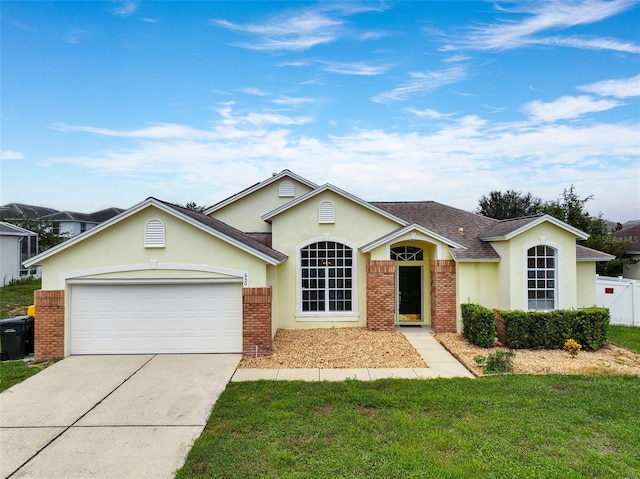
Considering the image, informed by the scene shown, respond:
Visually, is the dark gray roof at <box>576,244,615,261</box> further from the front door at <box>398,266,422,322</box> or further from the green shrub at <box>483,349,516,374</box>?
the green shrub at <box>483,349,516,374</box>

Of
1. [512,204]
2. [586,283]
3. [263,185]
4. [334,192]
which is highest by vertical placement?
[512,204]

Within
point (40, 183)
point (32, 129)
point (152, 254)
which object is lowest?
point (152, 254)

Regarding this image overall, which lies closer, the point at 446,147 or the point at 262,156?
the point at 446,147

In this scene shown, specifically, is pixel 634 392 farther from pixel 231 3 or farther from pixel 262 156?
pixel 262 156

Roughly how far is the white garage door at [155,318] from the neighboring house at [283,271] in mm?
28

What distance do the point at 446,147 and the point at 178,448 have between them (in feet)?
61.2

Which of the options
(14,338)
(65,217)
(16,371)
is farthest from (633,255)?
(65,217)

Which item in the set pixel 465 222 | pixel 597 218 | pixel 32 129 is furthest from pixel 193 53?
pixel 597 218

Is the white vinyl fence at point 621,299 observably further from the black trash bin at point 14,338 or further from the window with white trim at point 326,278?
the black trash bin at point 14,338

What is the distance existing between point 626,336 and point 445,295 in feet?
19.9

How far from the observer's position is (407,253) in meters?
14.7

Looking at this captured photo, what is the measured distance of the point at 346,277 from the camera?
13.9 m

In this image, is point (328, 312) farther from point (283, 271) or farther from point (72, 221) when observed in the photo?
point (72, 221)

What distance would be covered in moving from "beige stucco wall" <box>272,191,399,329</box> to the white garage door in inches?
139
